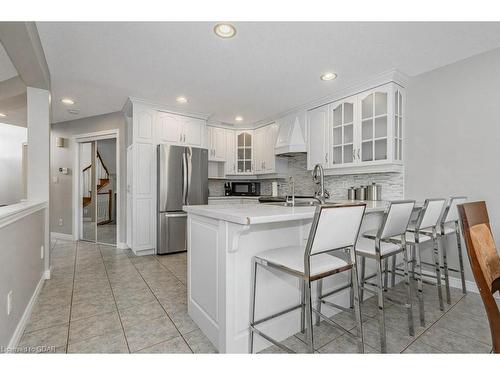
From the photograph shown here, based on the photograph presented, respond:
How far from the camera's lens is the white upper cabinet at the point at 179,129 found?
3.98m

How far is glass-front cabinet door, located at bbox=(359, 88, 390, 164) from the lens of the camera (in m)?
2.90

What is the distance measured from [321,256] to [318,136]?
2.58 meters

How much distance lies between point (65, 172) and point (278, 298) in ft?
16.6

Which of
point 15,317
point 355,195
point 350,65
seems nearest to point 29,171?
point 15,317

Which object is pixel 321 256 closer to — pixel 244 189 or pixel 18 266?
pixel 18 266

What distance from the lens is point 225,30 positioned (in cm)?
205

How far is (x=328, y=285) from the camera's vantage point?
199 centimetres

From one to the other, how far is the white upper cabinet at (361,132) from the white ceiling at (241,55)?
280 millimetres

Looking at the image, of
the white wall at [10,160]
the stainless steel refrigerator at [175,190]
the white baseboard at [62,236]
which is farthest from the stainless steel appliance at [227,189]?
the white wall at [10,160]

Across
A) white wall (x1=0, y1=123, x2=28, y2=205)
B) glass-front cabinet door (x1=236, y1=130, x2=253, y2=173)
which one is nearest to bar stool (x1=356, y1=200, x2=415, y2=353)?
glass-front cabinet door (x1=236, y1=130, x2=253, y2=173)

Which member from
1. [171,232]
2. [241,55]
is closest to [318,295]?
[241,55]

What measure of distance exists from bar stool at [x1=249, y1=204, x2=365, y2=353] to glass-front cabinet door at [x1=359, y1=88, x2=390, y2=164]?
1.95 m
